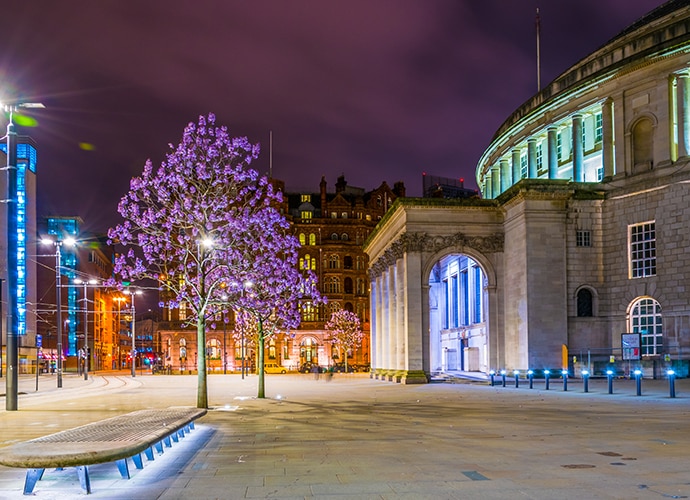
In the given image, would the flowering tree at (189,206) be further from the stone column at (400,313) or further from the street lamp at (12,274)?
the stone column at (400,313)

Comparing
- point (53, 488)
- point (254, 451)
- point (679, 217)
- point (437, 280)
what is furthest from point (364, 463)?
point (437, 280)

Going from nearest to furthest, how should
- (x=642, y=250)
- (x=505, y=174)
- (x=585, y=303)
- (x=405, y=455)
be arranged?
(x=405, y=455) → (x=642, y=250) → (x=585, y=303) → (x=505, y=174)

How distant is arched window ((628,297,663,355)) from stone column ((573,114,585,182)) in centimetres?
1180

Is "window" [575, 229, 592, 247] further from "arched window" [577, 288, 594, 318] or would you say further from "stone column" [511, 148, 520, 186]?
"stone column" [511, 148, 520, 186]

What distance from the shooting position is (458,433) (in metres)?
18.5

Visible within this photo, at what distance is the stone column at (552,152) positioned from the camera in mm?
60562

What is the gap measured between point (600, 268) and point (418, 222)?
12.9m

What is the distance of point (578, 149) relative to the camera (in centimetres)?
5725

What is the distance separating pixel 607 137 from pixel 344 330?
5782 cm

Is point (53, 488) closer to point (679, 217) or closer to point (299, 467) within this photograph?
point (299, 467)

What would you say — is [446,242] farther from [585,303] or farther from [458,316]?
[458,316]

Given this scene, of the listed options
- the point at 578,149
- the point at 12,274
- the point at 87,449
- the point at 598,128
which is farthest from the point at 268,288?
the point at 598,128

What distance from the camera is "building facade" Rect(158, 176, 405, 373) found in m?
117

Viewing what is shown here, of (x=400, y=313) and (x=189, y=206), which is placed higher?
(x=189, y=206)
